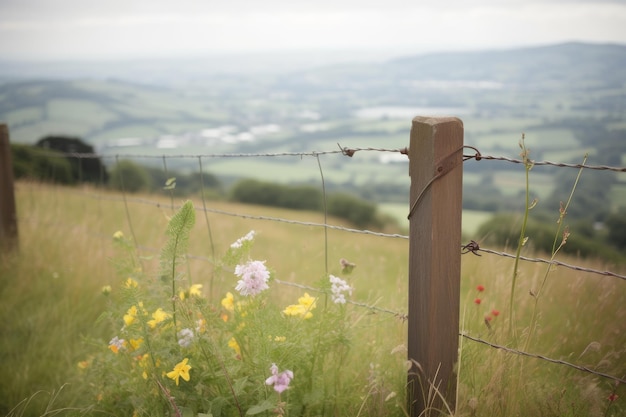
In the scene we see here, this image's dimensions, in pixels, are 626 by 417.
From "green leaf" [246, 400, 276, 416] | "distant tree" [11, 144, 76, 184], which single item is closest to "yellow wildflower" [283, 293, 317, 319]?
"green leaf" [246, 400, 276, 416]

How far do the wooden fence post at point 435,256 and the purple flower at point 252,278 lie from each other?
599mm

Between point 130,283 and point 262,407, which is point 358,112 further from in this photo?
point 262,407

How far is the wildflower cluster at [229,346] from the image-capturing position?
6.26ft

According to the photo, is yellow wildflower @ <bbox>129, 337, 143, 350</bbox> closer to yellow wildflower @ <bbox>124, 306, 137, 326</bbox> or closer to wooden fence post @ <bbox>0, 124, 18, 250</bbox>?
yellow wildflower @ <bbox>124, 306, 137, 326</bbox>

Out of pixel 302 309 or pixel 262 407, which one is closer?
pixel 262 407

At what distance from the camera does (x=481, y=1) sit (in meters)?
126

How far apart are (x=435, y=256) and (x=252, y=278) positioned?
2.30 ft

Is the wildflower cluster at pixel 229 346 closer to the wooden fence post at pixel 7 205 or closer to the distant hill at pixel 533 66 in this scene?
the wooden fence post at pixel 7 205

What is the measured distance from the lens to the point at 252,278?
6.25ft

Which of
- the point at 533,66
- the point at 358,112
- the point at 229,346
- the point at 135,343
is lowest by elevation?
the point at 358,112

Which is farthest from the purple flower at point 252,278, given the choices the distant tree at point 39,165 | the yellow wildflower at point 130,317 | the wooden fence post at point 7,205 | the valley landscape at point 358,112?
the valley landscape at point 358,112

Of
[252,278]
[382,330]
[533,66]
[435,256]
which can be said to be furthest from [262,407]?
[533,66]

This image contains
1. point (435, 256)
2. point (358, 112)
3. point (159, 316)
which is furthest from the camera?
point (358, 112)

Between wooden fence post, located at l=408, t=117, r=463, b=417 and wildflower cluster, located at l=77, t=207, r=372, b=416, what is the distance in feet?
1.05
